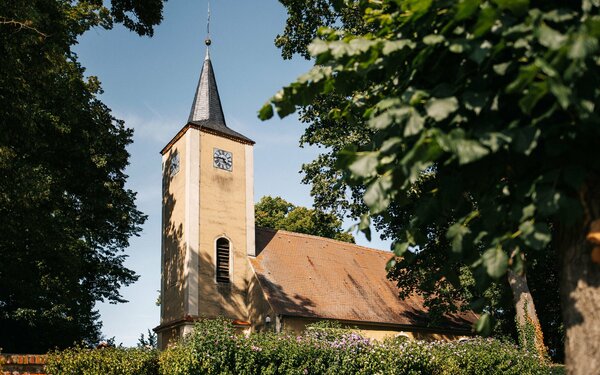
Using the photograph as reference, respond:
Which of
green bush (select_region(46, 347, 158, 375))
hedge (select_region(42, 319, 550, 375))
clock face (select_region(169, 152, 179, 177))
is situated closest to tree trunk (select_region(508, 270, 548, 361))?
hedge (select_region(42, 319, 550, 375))

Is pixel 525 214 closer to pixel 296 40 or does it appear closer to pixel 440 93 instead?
pixel 440 93

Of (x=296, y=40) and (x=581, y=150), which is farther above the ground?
(x=296, y=40)

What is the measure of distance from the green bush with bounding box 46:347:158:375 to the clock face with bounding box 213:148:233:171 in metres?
12.2

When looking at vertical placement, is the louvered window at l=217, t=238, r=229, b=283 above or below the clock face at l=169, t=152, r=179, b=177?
below

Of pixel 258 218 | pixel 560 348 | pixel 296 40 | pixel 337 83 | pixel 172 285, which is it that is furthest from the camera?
pixel 258 218

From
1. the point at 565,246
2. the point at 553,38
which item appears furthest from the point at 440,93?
the point at 565,246

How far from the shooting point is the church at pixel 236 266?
850 inches

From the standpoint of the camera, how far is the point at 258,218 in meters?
42.0

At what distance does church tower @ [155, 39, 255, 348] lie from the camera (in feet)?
71.3

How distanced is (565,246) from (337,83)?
73.9 inches

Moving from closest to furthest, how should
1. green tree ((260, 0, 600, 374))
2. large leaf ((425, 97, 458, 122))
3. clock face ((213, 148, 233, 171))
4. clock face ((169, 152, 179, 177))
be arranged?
green tree ((260, 0, 600, 374)) < large leaf ((425, 97, 458, 122)) < clock face ((213, 148, 233, 171)) < clock face ((169, 152, 179, 177))

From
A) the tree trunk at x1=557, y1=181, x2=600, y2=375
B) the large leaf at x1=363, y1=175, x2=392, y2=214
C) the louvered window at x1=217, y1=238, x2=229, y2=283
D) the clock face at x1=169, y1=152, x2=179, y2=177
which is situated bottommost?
the tree trunk at x1=557, y1=181, x2=600, y2=375

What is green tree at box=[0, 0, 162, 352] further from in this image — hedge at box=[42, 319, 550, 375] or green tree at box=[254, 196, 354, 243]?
green tree at box=[254, 196, 354, 243]

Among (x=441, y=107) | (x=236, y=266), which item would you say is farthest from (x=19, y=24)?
(x=236, y=266)
